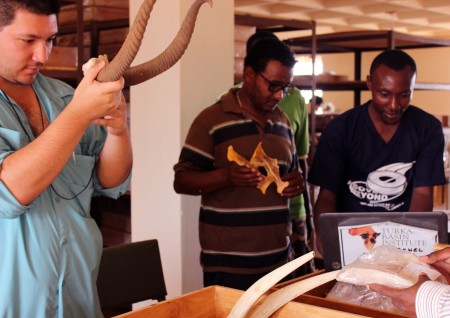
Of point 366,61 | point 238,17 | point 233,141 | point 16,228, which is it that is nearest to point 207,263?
point 233,141

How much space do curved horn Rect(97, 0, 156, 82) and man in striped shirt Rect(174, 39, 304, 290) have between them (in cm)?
118

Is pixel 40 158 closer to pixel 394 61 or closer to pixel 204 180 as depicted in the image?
pixel 204 180

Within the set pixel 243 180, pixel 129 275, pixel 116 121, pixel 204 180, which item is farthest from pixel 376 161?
pixel 116 121

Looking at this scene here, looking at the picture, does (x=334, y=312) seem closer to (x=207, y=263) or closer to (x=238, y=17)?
(x=207, y=263)

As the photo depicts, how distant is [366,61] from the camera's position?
14.8m

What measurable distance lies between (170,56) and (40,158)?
1.22 ft

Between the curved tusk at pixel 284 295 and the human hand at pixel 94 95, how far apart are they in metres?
0.59

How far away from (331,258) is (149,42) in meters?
2.03

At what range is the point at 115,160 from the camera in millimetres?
1916

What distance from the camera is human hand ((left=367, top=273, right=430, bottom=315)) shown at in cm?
144

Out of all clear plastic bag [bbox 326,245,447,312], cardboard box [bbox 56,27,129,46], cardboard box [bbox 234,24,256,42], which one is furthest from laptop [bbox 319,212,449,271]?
cardboard box [bbox 56,27,129,46]

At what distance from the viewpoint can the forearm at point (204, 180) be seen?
267 centimetres

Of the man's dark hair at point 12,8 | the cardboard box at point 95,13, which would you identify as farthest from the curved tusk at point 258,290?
the cardboard box at point 95,13

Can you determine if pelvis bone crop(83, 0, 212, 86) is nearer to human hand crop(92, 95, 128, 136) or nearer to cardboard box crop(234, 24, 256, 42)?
human hand crop(92, 95, 128, 136)
